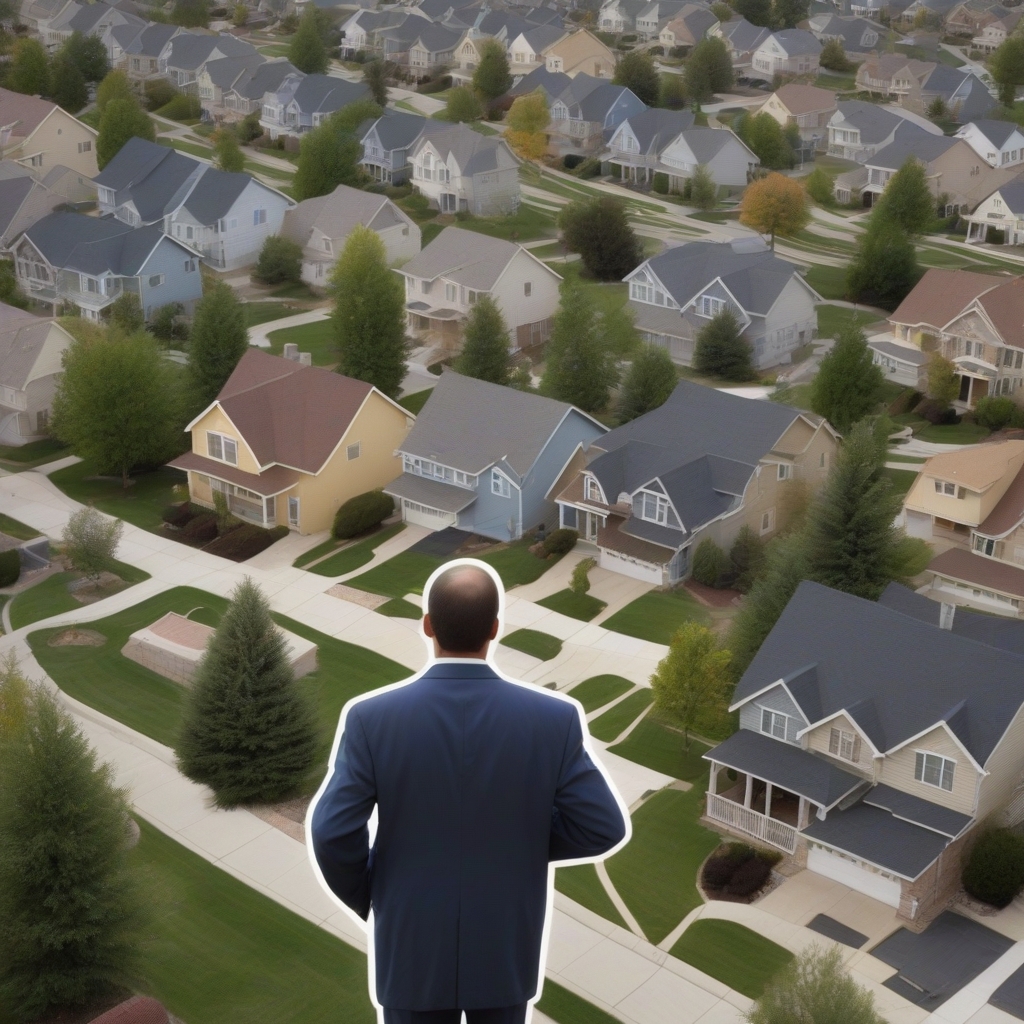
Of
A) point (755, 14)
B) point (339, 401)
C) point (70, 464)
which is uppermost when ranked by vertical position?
point (755, 14)

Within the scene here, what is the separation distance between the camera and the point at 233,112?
116m

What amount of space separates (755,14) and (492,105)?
136ft

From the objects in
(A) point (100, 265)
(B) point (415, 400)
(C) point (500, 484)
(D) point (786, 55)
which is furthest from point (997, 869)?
(D) point (786, 55)

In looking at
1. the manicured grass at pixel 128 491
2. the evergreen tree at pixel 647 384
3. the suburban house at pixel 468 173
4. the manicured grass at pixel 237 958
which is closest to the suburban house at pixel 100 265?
the manicured grass at pixel 128 491

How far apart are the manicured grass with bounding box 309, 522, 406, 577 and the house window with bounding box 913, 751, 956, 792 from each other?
23.7 meters

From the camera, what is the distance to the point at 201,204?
283ft

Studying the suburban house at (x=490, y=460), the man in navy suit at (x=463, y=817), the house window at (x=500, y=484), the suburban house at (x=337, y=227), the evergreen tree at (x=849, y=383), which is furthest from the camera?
the suburban house at (x=337, y=227)

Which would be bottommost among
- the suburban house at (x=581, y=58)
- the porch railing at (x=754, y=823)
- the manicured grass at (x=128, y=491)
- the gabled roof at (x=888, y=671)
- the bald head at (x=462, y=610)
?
the manicured grass at (x=128, y=491)

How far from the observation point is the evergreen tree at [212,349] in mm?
62875

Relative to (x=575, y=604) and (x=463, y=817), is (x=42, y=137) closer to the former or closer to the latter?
(x=575, y=604)

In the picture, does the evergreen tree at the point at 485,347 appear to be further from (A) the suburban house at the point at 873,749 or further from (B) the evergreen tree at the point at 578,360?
(A) the suburban house at the point at 873,749

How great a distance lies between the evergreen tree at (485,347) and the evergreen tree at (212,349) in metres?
9.91

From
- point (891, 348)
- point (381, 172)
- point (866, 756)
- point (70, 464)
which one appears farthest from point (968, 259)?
point (866, 756)

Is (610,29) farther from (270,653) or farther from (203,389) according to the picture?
(270,653)
